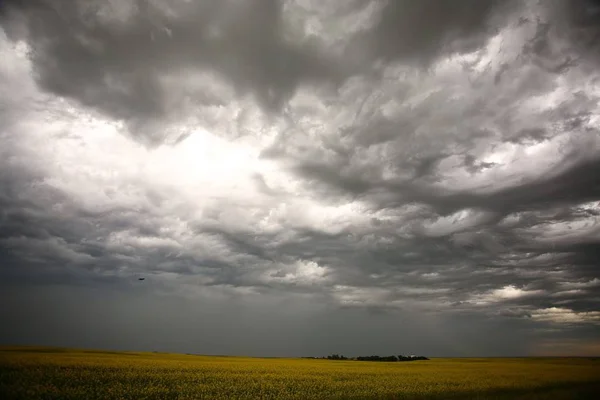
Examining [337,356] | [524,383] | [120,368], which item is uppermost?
[120,368]

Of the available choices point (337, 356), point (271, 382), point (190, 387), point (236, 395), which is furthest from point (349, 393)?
point (337, 356)

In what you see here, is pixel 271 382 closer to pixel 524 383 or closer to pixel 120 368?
pixel 120 368

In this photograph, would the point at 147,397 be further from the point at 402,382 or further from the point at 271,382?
the point at 402,382

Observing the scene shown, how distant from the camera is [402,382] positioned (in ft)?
108

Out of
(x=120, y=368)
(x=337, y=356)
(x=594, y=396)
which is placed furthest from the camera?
(x=337, y=356)

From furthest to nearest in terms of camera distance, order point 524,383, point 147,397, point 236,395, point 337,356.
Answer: point 337,356, point 524,383, point 236,395, point 147,397

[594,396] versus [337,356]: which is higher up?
[594,396]

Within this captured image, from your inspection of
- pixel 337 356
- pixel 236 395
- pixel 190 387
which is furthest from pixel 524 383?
pixel 337 356

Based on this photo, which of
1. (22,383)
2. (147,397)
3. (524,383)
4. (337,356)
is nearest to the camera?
(22,383)

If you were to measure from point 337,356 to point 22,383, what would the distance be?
110 metres

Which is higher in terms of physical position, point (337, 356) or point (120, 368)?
point (120, 368)

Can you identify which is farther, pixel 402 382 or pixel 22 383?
pixel 402 382

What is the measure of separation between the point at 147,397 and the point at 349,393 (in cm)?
1495

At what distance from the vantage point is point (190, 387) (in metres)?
23.9
